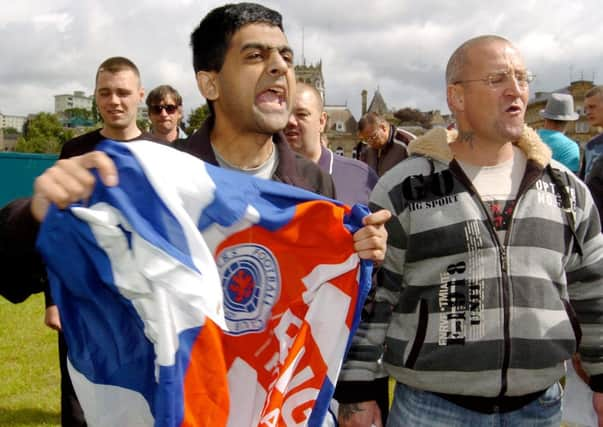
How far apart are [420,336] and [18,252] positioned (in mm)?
1558

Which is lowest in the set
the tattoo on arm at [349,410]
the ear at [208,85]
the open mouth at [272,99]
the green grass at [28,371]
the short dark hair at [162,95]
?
the green grass at [28,371]

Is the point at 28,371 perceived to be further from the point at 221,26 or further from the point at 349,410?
the point at 221,26

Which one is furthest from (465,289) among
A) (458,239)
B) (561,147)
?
(561,147)

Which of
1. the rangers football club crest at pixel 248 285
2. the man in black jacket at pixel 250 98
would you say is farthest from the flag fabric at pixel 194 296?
the man in black jacket at pixel 250 98

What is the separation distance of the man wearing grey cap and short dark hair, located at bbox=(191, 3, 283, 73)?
4021mm

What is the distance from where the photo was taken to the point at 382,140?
7820 millimetres

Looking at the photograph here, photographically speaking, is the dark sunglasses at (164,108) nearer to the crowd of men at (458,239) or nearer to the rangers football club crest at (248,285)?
the crowd of men at (458,239)

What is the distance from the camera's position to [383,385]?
2.65 metres

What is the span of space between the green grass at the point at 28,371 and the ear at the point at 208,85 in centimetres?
370

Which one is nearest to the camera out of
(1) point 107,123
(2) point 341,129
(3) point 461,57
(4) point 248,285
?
(4) point 248,285

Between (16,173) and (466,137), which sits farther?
(16,173)

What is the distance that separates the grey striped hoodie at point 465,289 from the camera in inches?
94.9

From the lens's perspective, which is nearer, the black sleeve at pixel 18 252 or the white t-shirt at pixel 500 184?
the black sleeve at pixel 18 252

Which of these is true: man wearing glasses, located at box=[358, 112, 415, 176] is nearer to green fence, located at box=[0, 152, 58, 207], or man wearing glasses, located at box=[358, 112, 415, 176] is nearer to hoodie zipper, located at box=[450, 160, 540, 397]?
hoodie zipper, located at box=[450, 160, 540, 397]
